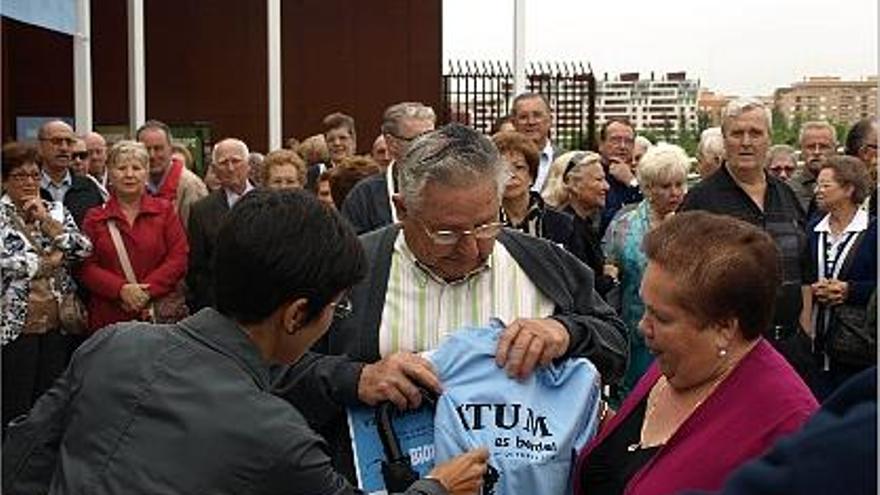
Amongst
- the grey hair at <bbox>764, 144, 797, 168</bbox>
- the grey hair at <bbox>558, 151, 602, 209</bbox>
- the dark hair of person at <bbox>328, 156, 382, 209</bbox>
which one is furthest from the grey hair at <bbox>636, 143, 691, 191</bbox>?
the grey hair at <bbox>764, 144, 797, 168</bbox>

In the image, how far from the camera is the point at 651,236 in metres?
2.66

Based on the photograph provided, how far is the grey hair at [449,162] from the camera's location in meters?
A: 2.85

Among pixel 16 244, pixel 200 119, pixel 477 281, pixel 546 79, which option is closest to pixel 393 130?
pixel 16 244

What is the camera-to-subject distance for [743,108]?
21.2 feet

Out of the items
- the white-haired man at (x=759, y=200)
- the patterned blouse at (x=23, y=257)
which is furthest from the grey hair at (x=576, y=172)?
the patterned blouse at (x=23, y=257)

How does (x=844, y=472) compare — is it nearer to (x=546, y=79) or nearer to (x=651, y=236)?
(x=651, y=236)

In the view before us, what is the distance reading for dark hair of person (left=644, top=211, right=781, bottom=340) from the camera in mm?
2537

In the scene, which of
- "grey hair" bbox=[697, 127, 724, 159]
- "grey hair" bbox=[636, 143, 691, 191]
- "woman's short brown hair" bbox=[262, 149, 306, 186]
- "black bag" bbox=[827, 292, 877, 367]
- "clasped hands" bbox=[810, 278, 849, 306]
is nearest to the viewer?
"black bag" bbox=[827, 292, 877, 367]

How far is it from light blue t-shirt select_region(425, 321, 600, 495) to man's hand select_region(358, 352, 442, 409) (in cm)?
4

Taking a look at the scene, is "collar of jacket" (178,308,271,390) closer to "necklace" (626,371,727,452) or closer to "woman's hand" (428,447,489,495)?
"woman's hand" (428,447,489,495)

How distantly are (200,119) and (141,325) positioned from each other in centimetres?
1603

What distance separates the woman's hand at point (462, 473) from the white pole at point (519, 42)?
12.1m

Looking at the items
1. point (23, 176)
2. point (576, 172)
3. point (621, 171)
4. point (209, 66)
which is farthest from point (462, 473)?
point (209, 66)

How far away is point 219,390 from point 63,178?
626cm
